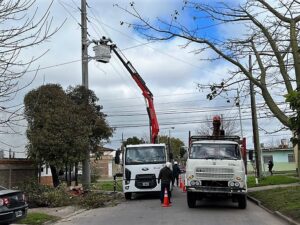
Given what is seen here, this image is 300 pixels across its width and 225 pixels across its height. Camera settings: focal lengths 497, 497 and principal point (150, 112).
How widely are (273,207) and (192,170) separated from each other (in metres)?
3.12

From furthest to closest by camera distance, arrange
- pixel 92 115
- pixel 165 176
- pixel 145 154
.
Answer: pixel 92 115 < pixel 145 154 < pixel 165 176

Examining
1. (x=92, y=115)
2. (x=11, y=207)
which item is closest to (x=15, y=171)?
(x=92, y=115)

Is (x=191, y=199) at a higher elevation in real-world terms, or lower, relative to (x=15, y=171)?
lower

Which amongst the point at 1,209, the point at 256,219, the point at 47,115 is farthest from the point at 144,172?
the point at 1,209

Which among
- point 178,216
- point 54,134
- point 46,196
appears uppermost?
point 54,134

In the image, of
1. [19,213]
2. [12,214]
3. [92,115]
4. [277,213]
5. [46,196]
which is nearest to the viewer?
[12,214]

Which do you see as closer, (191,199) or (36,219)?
(36,219)

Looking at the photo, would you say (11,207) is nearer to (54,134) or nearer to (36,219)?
(36,219)

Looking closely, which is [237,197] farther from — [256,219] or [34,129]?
[34,129]

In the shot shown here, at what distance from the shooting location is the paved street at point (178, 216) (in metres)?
14.7

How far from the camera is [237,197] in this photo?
59.4 feet

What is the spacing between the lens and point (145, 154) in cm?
2406

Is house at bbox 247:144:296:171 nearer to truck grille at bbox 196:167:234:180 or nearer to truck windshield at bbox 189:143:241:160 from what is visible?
→ truck windshield at bbox 189:143:241:160

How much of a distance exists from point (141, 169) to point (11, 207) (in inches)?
433
